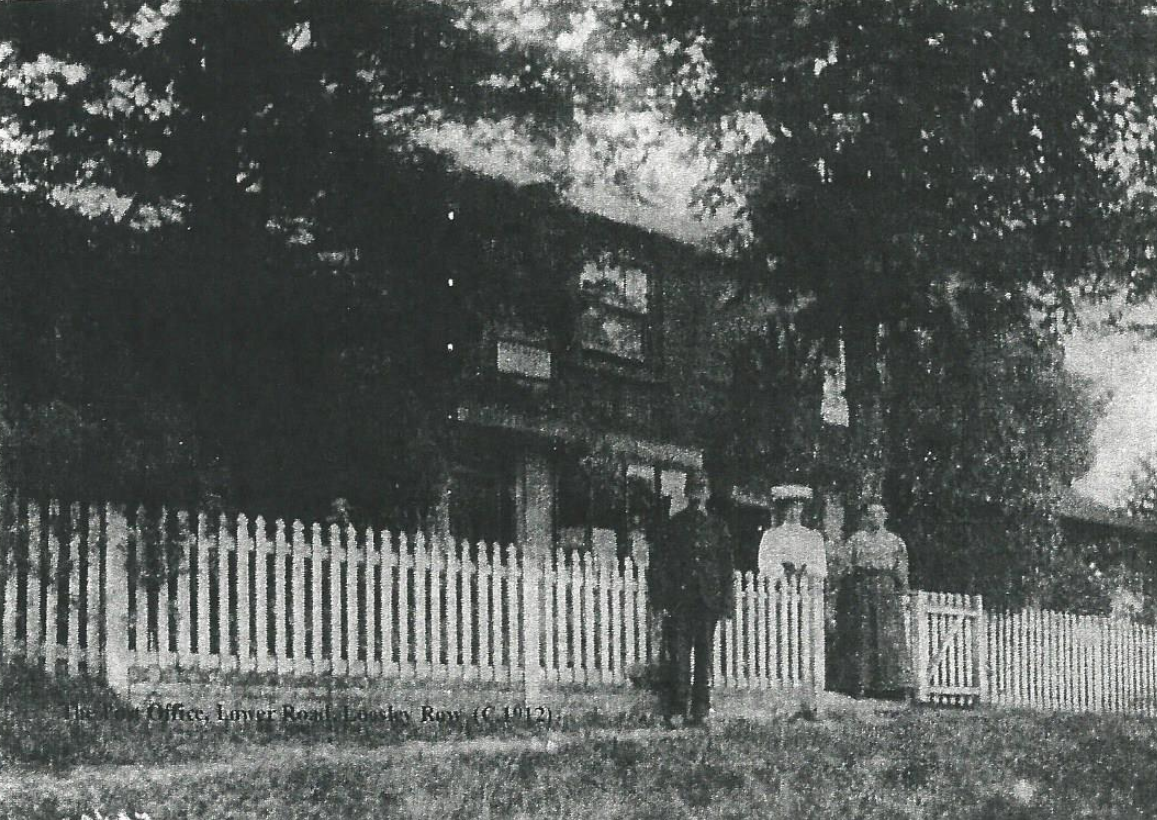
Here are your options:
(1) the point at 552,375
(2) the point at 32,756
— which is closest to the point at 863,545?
(1) the point at 552,375

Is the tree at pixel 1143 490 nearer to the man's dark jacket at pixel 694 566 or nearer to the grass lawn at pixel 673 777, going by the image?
the grass lawn at pixel 673 777

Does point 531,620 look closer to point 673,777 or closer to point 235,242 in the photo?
point 673,777

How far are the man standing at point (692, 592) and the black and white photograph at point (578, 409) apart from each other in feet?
0.13

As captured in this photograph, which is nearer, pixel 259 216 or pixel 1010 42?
pixel 259 216

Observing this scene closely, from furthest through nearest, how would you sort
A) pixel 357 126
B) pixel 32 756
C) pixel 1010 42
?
1. pixel 1010 42
2. pixel 357 126
3. pixel 32 756

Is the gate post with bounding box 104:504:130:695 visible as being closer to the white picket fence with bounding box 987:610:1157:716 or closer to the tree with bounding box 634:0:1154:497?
the tree with bounding box 634:0:1154:497

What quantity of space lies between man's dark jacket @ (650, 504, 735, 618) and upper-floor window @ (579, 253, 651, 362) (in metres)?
1.77

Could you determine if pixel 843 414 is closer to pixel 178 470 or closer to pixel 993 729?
pixel 993 729

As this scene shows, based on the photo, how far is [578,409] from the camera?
11.8m

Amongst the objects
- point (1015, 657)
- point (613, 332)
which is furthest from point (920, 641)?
point (613, 332)

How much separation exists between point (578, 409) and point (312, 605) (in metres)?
3.63

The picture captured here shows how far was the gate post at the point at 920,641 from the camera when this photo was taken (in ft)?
37.8

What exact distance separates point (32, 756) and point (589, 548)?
415 centimetres

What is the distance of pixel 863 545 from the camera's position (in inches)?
455
